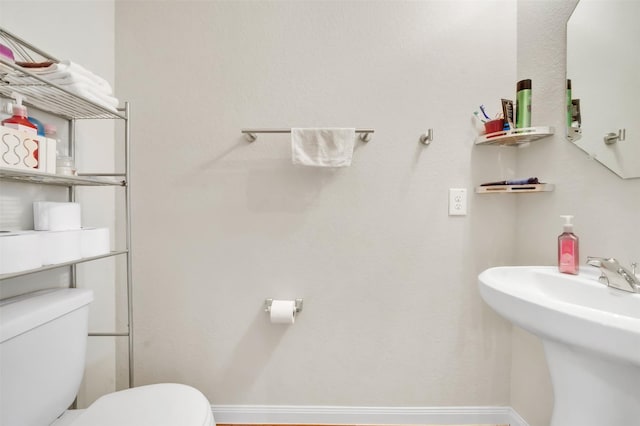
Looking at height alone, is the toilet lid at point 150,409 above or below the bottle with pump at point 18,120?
below

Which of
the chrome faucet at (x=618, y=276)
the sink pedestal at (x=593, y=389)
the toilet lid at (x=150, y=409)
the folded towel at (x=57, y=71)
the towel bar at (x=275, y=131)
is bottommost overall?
the toilet lid at (x=150, y=409)

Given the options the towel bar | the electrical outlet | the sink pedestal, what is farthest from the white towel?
the sink pedestal

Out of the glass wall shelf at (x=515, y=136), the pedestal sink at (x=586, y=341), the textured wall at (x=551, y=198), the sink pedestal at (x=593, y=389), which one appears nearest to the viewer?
the pedestal sink at (x=586, y=341)

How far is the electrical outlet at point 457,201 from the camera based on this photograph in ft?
4.19

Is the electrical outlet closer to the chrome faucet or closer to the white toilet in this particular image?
the chrome faucet

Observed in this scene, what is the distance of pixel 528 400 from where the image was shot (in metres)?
1.21

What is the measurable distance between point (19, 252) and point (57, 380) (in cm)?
46

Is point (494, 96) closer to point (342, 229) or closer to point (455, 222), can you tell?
point (455, 222)

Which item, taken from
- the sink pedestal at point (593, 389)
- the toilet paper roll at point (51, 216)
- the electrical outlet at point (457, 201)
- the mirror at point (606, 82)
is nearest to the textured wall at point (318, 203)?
the electrical outlet at point (457, 201)

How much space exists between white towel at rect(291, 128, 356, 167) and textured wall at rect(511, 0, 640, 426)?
81cm

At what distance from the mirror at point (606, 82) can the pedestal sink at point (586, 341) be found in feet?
1.35

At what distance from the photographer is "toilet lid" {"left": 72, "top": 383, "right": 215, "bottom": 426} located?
0.85 m

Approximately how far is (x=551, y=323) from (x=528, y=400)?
890 mm

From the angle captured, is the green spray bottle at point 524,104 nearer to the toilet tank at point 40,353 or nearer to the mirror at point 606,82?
the mirror at point 606,82
